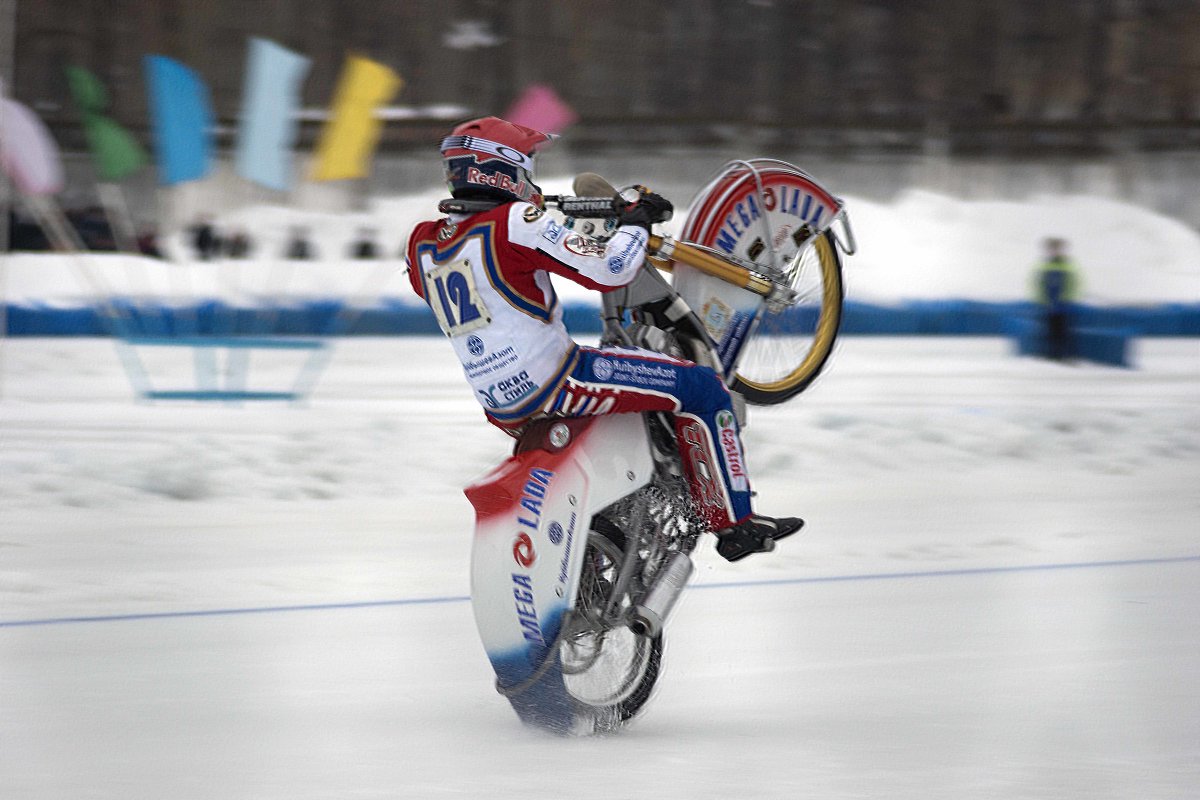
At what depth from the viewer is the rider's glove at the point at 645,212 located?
4.10 metres

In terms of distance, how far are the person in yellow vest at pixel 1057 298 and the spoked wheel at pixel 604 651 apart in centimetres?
1434

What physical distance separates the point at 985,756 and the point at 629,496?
4.00ft

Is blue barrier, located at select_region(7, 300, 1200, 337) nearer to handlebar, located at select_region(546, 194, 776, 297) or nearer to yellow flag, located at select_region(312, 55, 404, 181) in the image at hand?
yellow flag, located at select_region(312, 55, 404, 181)

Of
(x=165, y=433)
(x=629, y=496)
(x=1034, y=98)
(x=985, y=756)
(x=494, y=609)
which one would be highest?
(x=1034, y=98)

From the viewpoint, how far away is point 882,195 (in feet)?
95.7

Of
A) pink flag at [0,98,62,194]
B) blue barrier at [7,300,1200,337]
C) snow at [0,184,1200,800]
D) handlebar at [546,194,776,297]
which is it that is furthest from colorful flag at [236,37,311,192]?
handlebar at [546,194,776,297]

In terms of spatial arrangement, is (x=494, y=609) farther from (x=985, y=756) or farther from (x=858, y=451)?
(x=858, y=451)

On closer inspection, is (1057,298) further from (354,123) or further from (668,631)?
(668,631)

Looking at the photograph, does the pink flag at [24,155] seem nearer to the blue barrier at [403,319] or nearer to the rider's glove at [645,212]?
the blue barrier at [403,319]

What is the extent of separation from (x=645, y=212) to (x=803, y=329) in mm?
1166

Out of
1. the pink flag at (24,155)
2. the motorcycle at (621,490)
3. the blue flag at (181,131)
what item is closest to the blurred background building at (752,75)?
the pink flag at (24,155)

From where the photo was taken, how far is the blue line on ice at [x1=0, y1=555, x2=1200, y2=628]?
19.1ft

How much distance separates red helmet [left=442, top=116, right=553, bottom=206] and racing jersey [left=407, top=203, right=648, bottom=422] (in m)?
0.08

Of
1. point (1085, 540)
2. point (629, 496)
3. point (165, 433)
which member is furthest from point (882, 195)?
point (629, 496)
